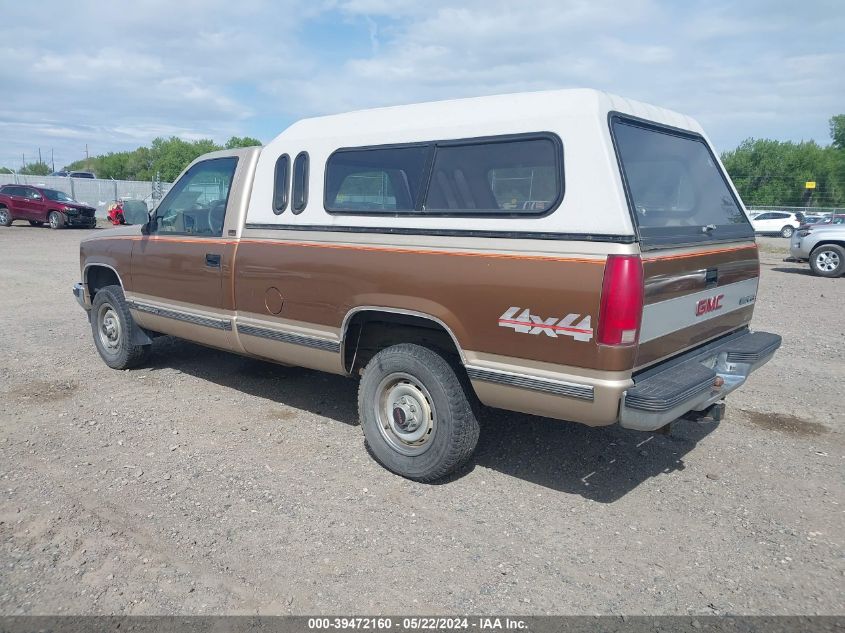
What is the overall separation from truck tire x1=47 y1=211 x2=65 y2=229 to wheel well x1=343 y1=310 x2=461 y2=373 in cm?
2427

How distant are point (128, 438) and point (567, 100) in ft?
12.2

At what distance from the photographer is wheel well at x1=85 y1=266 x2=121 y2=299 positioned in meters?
6.45

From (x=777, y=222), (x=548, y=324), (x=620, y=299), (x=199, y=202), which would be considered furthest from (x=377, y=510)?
(x=777, y=222)

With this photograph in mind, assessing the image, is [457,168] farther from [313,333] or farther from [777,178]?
[777,178]

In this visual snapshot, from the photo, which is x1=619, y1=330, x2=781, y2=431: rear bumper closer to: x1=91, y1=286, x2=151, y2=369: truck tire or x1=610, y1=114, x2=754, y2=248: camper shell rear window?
x1=610, y1=114, x2=754, y2=248: camper shell rear window

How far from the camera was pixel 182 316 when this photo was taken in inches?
213

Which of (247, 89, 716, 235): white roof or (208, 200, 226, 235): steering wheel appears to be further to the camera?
(208, 200, 226, 235): steering wheel

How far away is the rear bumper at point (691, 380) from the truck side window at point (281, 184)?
2.73 meters

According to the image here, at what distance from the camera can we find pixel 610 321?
3.17 metres

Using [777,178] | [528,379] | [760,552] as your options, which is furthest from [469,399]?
[777,178]

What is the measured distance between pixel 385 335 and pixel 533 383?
121 centimetres

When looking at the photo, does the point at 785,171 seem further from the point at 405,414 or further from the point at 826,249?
the point at 405,414

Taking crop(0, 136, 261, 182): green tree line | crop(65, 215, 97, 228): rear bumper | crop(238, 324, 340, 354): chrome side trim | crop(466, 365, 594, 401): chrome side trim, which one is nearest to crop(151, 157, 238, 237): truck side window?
crop(238, 324, 340, 354): chrome side trim

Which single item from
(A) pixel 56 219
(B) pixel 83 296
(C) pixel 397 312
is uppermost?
Answer: (C) pixel 397 312
